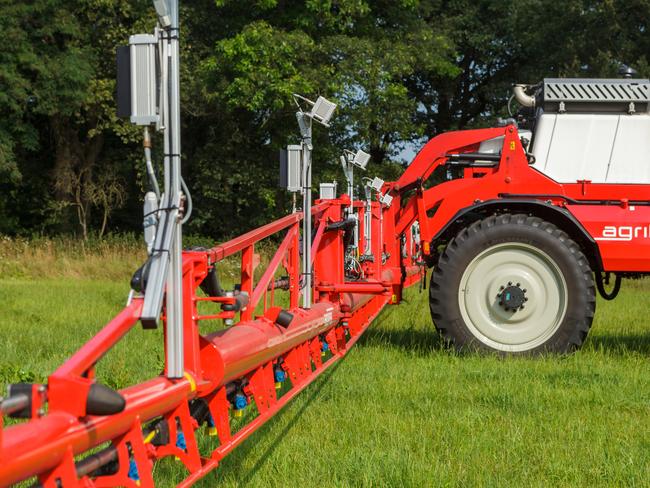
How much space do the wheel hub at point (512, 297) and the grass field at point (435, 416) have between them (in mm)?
427

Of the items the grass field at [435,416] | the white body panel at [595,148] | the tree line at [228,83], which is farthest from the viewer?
the tree line at [228,83]

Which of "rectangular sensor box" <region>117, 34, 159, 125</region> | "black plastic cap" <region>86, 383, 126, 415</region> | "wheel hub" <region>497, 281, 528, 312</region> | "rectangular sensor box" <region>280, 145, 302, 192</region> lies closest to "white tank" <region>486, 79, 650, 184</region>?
"wheel hub" <region>497, 281, 528, 312</region>

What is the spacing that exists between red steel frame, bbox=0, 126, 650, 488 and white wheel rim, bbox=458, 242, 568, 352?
440mm

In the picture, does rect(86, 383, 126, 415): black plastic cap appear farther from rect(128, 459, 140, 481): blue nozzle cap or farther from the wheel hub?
the wheel hub

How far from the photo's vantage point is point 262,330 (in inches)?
161

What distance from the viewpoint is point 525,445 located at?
4.32m

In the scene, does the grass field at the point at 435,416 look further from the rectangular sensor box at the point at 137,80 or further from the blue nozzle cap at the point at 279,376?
the rectangular sensor box at the point at 137,80

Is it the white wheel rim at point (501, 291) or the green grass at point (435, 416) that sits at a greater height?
the white wheel rim at point (501, 291)

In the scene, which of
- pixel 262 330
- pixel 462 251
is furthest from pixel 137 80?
pixel 462 251

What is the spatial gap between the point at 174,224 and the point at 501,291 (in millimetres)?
4286

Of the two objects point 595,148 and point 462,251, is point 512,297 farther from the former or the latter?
point 595,148

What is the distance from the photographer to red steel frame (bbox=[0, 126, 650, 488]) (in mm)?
2355

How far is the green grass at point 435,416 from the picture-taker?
3.83 m

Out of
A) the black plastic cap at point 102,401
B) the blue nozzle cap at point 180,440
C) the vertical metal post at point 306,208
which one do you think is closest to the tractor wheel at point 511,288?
the vertical metal post at point 306,208
